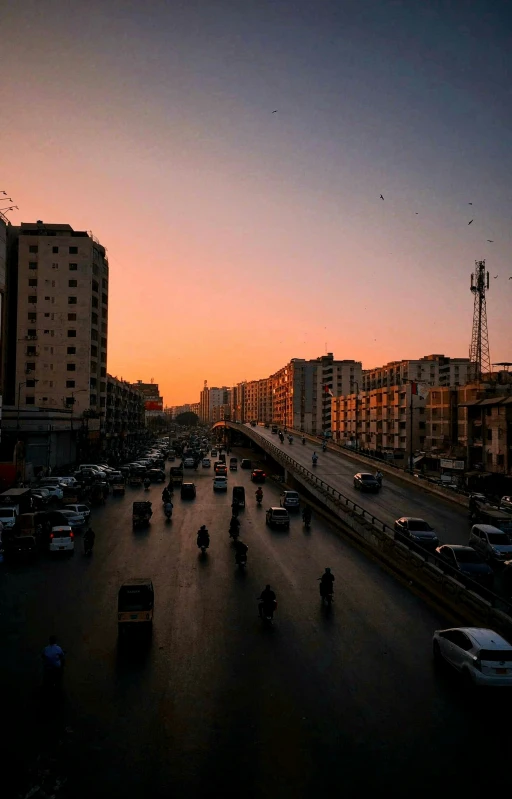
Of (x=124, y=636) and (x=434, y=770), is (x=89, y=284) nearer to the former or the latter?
(x=124, y=636)

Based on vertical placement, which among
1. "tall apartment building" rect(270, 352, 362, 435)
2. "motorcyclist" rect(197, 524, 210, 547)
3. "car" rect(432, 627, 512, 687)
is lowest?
"motorcyclist" rect(197, 524, 210, 547)

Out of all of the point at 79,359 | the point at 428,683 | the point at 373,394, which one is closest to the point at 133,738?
the point at 428,683

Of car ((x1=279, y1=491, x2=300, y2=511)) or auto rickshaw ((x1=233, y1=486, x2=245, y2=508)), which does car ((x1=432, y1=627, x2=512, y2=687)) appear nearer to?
auto rickshaw ((x1=233, y1=486, x2=245, y2=508))

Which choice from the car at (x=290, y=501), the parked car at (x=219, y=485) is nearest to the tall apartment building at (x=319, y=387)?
the parked car at (x=219, y=485)

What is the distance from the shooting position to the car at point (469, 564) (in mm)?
24359

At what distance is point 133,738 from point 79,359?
79.6 m

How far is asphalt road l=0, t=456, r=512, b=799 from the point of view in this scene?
10531mm

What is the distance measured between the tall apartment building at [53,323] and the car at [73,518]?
49.3 metres

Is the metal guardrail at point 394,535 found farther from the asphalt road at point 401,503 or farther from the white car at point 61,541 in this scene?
the white car at point 61,541

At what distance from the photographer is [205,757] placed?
11.1 metres

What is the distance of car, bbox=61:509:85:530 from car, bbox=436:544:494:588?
80.3ft

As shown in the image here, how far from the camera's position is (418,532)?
3127 cm

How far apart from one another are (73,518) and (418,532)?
22933 millimetres

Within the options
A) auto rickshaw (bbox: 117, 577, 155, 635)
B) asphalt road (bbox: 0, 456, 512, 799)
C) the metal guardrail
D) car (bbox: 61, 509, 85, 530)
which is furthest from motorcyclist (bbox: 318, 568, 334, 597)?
car (bbox: 61, 509, 85, 530)
